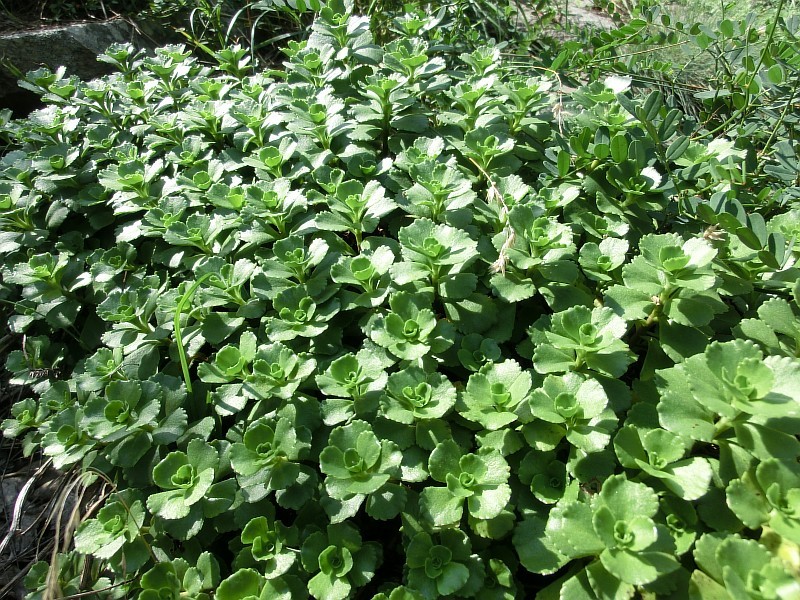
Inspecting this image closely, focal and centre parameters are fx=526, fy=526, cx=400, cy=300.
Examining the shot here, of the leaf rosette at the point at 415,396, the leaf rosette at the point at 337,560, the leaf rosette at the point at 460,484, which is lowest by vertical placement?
the leaf rosette at the point at 337,560

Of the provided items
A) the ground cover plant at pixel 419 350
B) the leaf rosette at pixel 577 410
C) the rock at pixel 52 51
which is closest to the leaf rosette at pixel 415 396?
the ground cover plant at pixel 419 350

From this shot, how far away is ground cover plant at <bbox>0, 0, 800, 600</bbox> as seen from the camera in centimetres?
128

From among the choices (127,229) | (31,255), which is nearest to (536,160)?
(127,229)

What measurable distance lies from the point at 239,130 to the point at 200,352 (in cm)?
100

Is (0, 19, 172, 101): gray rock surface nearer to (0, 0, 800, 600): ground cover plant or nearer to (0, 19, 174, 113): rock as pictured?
(0, 19, 174, 113): rock

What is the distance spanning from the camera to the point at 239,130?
230cm

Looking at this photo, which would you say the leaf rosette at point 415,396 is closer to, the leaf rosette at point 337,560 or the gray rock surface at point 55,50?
the leaf rosette at point 337,560

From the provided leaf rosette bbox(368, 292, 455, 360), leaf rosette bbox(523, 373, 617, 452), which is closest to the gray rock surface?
leaf rosette bbox(368, 292, 455, 360)

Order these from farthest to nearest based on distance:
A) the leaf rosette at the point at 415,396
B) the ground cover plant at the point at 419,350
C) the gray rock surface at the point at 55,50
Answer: the gray rock surface at the point at 55,50
the leaf rosette at the point at 415,396
the ground cover plant at the point at 419,350

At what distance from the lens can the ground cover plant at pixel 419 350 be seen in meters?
1.28

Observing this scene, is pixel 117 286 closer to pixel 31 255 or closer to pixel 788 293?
pixel 31 255

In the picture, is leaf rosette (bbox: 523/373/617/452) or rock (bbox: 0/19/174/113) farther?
rock (bbox: 0/19/174/113)

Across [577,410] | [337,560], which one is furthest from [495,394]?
[337,560]

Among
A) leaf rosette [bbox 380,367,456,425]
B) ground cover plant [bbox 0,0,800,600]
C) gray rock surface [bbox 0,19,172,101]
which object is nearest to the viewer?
ground cover plant [bbox 0,0,800,600]
